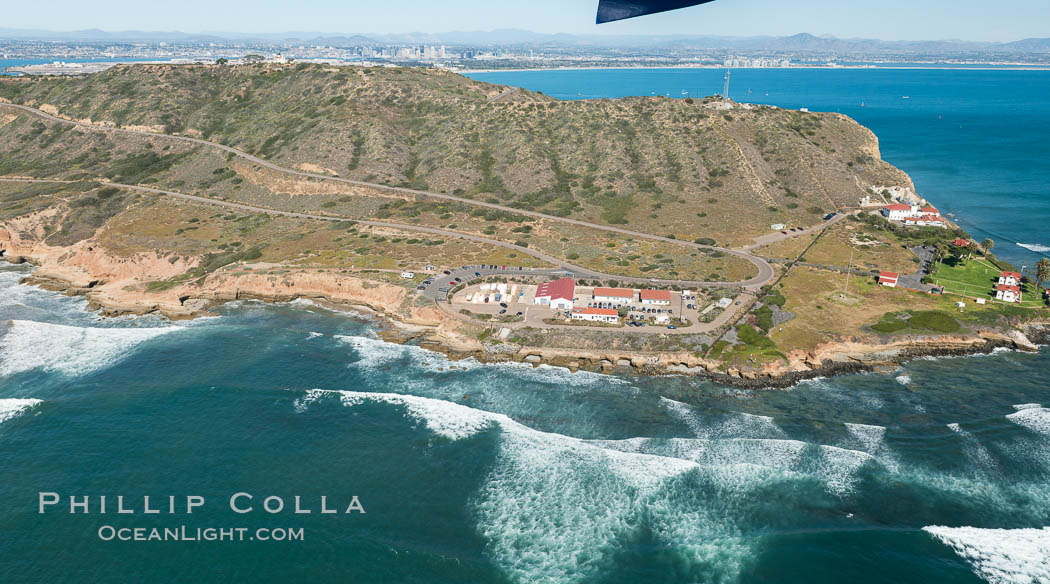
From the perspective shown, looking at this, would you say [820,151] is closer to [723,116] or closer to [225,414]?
[723,116]

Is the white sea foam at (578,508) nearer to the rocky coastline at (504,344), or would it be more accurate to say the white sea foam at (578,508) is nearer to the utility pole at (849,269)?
the rocky coastline at (504,344)

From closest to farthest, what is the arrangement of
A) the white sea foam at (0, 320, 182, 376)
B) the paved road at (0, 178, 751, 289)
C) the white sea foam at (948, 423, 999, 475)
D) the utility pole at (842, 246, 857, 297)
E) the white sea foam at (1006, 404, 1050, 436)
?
the white sea foam at (948, 423, 999, 475), the white sea foam at (1006, 404, 1050, 436), the white sea foam at (0, 320, 182, 376), the utility pole at (842, 246, 857, 297), the paved road at (0, 178, 751, 289)

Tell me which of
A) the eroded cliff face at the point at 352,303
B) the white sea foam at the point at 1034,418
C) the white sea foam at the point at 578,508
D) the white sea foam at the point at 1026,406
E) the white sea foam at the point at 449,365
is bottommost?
the white sea foam at the point at 578,508

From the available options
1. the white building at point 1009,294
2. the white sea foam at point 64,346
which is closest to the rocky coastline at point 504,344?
the white building at point 1009,294

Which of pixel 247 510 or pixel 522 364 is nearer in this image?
pixel 247 510

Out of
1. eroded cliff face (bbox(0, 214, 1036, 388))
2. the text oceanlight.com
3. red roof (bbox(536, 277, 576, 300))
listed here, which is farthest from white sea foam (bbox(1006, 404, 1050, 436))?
the text oceanlight.com

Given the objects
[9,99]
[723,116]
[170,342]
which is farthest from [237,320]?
[9,99]

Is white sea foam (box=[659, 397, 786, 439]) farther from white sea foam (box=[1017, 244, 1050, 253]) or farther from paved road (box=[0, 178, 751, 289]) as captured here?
white sea foam (box=[1017, 244, 1050, 253])
